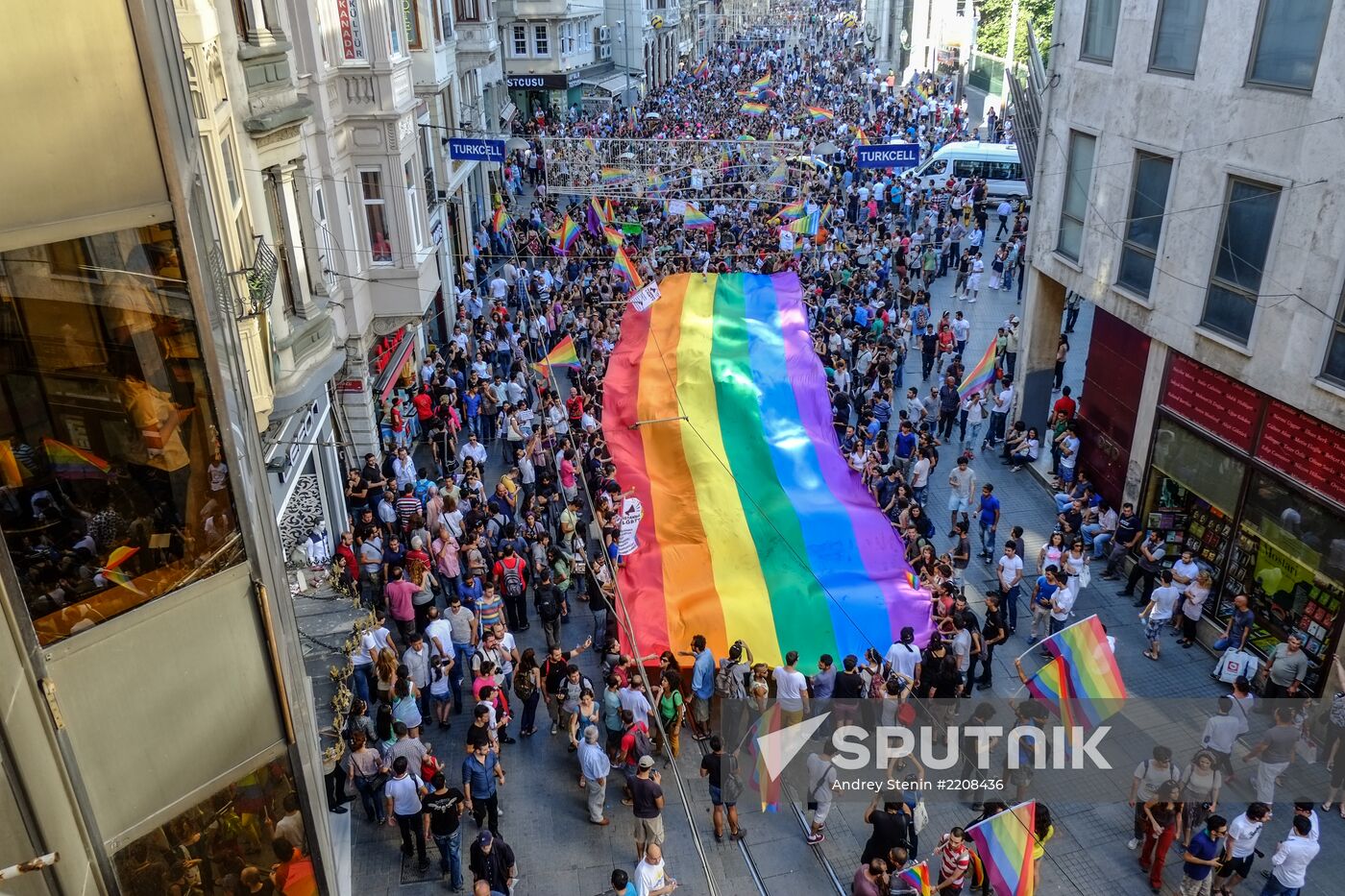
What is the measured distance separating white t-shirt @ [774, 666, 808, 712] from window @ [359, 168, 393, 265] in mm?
10967

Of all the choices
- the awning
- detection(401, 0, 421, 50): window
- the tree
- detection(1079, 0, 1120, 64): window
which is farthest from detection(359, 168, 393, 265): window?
the awning

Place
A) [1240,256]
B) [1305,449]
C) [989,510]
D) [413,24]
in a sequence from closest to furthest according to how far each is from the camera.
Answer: [1305,449] < [1240,256] < [989,510] < [413,24]

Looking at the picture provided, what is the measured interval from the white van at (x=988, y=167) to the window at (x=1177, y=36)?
79.8 feet

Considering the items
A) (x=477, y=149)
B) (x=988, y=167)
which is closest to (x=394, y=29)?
(x=477, y=149)

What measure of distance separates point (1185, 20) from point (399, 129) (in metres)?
12.6

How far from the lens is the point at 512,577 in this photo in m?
14.3

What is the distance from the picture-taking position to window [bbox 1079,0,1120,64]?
16672 millimetres

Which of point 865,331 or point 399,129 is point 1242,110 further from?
point 399,129

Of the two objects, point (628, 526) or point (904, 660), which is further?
point (628, 526)

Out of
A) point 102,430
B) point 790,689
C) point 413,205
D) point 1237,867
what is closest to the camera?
point 102,430

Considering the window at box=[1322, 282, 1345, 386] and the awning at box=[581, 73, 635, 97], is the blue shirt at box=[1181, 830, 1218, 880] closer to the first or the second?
the window at box=[1322, 282, 1345, 386]

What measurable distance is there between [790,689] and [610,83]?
51322 mm

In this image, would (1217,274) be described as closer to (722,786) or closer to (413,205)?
(722,786)

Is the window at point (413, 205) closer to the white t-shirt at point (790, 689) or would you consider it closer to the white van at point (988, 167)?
the white t-shirt at point (790, 689)
